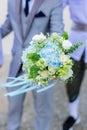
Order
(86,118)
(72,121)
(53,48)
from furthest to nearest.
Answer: (86,118), (72,121), (53,48)

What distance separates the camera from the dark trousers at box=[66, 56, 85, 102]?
450cm

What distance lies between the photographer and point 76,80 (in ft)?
15.1

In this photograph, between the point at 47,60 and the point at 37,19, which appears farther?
the point at 37,19

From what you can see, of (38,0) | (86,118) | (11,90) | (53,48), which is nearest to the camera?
(53,48)

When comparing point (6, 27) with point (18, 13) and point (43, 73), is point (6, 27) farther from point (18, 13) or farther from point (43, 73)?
point (43, 73)

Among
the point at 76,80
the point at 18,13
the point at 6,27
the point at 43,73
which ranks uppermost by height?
the point at 18,13

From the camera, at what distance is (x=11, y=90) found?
3.90m

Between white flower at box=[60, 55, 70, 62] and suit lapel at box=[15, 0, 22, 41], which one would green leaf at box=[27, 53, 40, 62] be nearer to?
white flower at box=[60, 55, 70, 62]

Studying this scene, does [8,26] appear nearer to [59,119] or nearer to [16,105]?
[16,105]

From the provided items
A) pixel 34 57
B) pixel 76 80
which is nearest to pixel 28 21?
pixel 34 57

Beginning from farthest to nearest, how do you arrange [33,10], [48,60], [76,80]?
[76,80]
[33,10]
[48,60]

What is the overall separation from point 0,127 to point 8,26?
125 centimetres

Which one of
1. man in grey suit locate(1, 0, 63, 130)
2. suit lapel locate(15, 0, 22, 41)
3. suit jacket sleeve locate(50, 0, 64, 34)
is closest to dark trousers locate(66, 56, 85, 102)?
man in grey suit locate(1, 0, 63, 130)

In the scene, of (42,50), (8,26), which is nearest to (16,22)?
(8,26)
